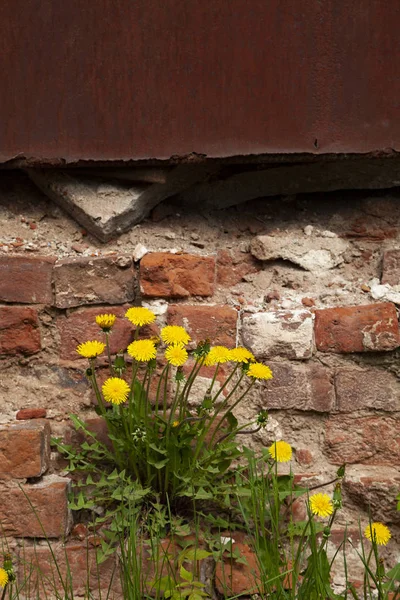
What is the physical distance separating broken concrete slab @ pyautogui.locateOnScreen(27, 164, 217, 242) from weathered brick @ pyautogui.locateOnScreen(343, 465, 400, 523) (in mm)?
890

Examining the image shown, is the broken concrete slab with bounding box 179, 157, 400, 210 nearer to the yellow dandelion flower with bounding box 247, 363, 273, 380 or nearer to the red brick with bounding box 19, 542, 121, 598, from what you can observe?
the yellow dandelion flower with bounding box 247, 363, 273, 380

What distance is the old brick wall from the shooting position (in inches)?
74.1

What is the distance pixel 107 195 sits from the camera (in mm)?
2000

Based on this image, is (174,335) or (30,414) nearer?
(174,335)

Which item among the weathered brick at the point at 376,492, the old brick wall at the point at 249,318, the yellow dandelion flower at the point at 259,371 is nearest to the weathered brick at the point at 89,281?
the old brick wall at the point at 249,318

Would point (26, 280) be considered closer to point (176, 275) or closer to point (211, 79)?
point (176, 275)

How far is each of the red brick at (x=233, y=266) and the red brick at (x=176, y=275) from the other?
0.10 ft

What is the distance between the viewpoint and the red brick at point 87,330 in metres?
1.96

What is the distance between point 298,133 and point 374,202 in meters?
0.31

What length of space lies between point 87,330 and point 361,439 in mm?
772

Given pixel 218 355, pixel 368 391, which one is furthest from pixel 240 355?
pixel 368 391

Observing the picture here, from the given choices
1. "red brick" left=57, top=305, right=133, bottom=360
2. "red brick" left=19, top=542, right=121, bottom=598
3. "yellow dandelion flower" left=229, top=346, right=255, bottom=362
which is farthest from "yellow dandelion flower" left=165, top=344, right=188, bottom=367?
"red brick" left=19, top=542, right=121, bottom=598

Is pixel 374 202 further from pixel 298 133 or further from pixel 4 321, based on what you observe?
pixel 4 321

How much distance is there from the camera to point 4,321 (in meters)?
1.97
